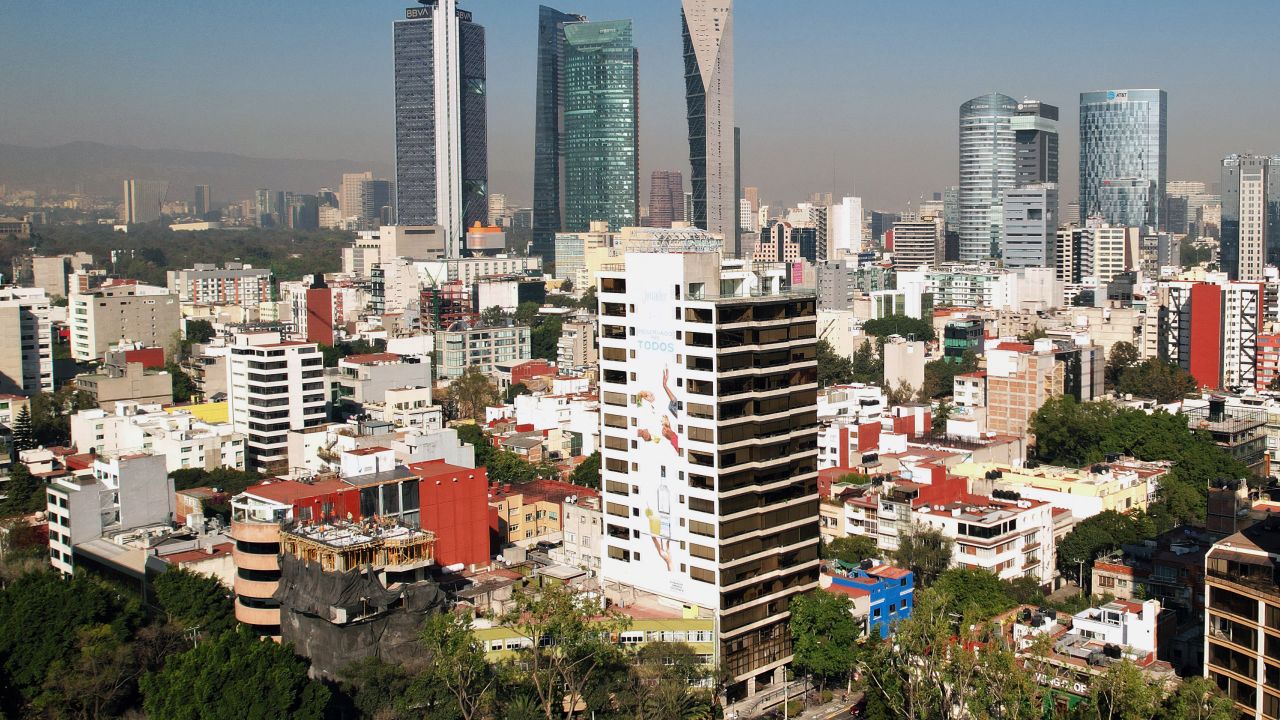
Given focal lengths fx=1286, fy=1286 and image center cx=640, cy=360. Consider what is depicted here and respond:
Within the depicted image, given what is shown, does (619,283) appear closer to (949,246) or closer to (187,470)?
(187,470)

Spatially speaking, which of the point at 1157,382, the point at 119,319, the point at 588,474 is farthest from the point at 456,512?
the point at 119,319

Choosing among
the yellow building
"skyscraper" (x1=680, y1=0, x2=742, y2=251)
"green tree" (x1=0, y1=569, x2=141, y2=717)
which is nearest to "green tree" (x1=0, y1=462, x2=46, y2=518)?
"green tree" (x1=0, y1=569, x2=141, y2=717)

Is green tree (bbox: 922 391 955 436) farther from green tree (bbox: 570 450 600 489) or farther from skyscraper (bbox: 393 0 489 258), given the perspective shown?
skyscraper (bbox: 393 0 489 258)

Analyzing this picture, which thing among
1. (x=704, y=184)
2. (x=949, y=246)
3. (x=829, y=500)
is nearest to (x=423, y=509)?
(x=829, y=500)

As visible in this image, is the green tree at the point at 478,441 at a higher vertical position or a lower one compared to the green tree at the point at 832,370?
lower

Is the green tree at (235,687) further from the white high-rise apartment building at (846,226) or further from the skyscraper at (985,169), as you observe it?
the white high-rise apartment building at (846,226)

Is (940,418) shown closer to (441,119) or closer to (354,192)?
(441,119)

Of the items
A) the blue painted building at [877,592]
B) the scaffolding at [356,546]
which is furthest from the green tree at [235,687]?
the blue painted building at [877,592]
